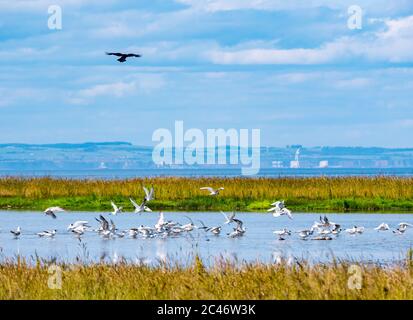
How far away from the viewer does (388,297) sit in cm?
1394

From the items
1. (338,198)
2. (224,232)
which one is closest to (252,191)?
(338,198)

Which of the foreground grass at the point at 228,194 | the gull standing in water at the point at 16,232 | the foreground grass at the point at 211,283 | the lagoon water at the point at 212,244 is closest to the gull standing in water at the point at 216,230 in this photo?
the lagoon water at the point at 212,244

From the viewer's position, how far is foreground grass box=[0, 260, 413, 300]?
46.7 ft

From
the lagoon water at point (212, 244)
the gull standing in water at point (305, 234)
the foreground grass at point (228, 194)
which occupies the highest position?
the foreground grass at point (228, 194)

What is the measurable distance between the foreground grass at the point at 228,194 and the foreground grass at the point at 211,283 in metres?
25.9

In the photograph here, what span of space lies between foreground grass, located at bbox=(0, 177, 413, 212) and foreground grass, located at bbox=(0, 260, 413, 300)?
85.0 feet

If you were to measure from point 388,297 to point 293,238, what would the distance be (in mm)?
14894

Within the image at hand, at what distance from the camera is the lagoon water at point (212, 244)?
2333cm

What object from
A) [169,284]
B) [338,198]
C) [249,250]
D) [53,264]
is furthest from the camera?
[338,198]

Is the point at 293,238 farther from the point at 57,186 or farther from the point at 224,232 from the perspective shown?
the point at 57,186

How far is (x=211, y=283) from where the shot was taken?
49.9 ft

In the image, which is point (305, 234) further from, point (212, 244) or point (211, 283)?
point (211, 283)

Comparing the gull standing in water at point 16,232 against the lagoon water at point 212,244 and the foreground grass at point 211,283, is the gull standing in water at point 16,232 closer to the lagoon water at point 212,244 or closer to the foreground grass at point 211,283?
the lagoon water at point 212,244
